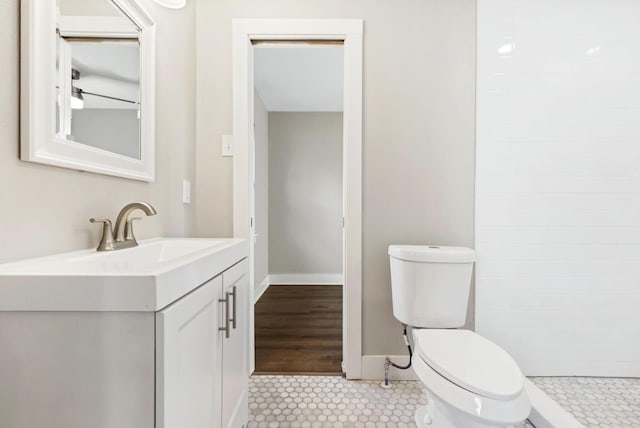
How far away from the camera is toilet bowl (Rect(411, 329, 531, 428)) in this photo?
3.01 feet

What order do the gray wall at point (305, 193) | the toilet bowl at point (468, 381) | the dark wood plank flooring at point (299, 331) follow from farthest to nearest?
1. the gray wall at point (305, 193)
2. the dark wood plank flooring at point (299, 331)
3. the toilet bowl at point (468, 381)

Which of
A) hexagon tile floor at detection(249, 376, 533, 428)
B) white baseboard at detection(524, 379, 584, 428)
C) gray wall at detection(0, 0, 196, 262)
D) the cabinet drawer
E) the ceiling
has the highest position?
the ceiling

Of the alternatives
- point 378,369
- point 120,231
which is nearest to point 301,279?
point 378,369

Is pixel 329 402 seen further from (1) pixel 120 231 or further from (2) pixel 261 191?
(2) pixel 261 191

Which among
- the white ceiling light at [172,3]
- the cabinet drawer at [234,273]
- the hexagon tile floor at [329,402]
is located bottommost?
the hexagon tile floor at [329,402]

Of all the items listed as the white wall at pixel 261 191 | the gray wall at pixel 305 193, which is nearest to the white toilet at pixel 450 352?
the white wall at pixel 261 191

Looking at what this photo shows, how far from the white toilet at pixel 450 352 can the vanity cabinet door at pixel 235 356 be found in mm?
680

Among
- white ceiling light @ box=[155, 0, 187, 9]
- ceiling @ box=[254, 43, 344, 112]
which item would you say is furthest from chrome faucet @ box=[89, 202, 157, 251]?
ceiling @ box=[254, 43, 344, 112]

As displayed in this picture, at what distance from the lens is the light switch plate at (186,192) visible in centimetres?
160

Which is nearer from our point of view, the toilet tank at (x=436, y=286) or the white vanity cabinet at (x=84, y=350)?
the white vanity cabinet at (x=84, y=350)

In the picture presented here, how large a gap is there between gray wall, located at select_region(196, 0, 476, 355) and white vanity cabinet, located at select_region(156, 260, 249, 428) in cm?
74

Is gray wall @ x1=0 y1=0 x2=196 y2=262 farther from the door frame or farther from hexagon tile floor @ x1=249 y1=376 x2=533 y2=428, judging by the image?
hexagon tile floor @ x1=249 y1=376 x2=533 y2=428

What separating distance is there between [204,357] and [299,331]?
1652 millimetres

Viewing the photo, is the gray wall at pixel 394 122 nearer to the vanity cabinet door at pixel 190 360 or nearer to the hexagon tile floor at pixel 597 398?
the hexagon tile floor at pixel 597 398
